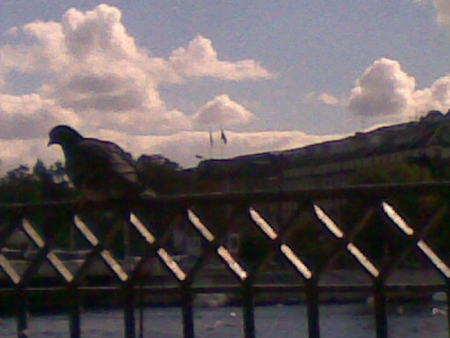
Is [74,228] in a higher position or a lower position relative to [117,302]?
higher

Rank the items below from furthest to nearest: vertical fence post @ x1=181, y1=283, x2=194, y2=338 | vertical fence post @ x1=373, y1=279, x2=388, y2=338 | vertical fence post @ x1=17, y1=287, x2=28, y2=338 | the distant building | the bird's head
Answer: the distant building < the bird's head < vertical fence post @ x1=17, y1=287, x2=28, y2=338 < vertical fence post @ x1=181, y1=283, x2=194, y2=338 < vertical fence post @ x1=373, y1=279, x2=388, y2=338

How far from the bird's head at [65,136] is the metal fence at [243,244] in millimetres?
764

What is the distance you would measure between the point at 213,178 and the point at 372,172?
3558 millimetres

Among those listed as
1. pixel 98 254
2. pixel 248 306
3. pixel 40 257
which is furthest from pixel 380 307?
pixel 40 257

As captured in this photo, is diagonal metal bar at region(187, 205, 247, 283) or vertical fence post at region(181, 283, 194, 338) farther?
vertical fence post at region(181, 283, 194, 338)

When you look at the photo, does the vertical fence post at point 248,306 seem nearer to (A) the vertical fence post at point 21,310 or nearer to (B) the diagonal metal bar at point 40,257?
(B) the diagonal metal bar at point 40,257

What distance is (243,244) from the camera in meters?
11.0

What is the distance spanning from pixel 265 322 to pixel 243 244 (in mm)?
829

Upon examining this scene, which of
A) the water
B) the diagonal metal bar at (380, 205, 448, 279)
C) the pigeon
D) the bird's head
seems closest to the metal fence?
the diagonal metal bar at (380, 205, 448, 279)

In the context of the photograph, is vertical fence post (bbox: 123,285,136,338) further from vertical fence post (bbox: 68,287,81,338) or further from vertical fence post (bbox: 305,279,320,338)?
vertical fence post (bbox: 305,279,320,338)

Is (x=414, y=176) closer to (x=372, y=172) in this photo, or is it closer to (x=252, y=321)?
(x=372, y=172)

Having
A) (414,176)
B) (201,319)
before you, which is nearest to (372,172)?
(414,176)

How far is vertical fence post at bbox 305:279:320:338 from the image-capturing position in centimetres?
852

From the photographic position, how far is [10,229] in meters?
10.3
